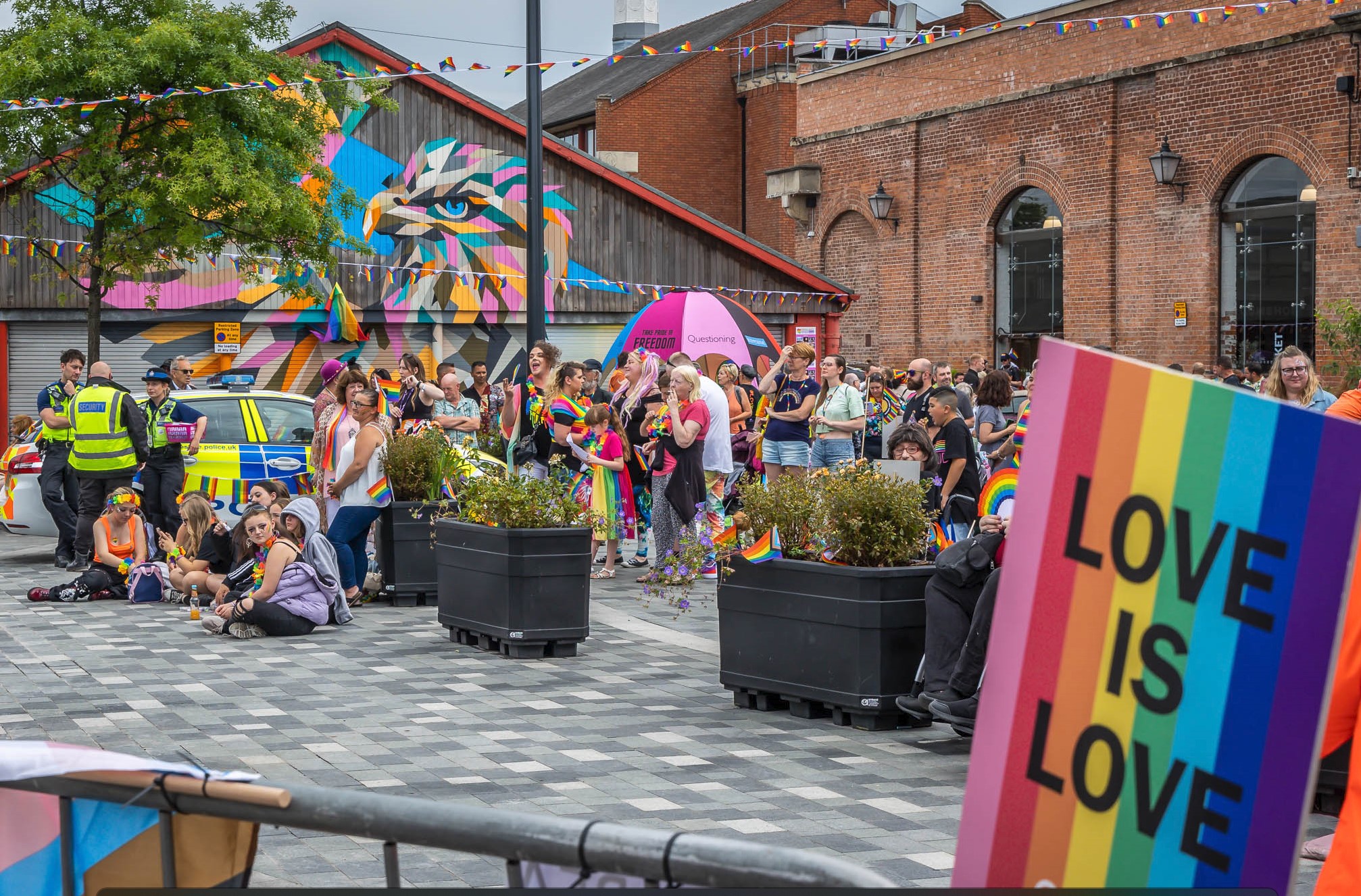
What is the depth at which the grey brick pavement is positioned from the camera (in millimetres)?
5531

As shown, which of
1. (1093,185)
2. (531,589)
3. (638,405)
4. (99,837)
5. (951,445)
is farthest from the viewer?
(1093,185)

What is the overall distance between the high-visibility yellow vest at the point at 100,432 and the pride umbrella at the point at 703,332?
663 centimetres

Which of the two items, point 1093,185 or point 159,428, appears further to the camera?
point 1093,185

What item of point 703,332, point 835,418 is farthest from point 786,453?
point 703,332

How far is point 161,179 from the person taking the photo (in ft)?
61.5

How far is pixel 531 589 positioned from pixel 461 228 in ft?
57.6

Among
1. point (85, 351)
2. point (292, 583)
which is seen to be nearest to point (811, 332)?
point (85, 351)

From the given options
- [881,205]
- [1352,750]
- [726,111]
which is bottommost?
[1352,750]

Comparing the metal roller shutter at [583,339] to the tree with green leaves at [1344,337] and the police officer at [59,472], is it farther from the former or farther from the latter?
the police officer at [59,472]

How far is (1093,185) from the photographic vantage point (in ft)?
85.2

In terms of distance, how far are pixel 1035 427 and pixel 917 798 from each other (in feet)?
14.5

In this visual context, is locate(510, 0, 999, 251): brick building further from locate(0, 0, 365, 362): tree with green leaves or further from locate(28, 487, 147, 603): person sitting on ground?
locate(28, 487, 147, 603): person sitting on ground

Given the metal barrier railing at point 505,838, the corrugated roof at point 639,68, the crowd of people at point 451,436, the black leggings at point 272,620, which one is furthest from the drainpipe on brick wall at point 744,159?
the metal barrier railing at point 505,838

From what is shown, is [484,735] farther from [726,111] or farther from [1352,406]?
[726,111]
